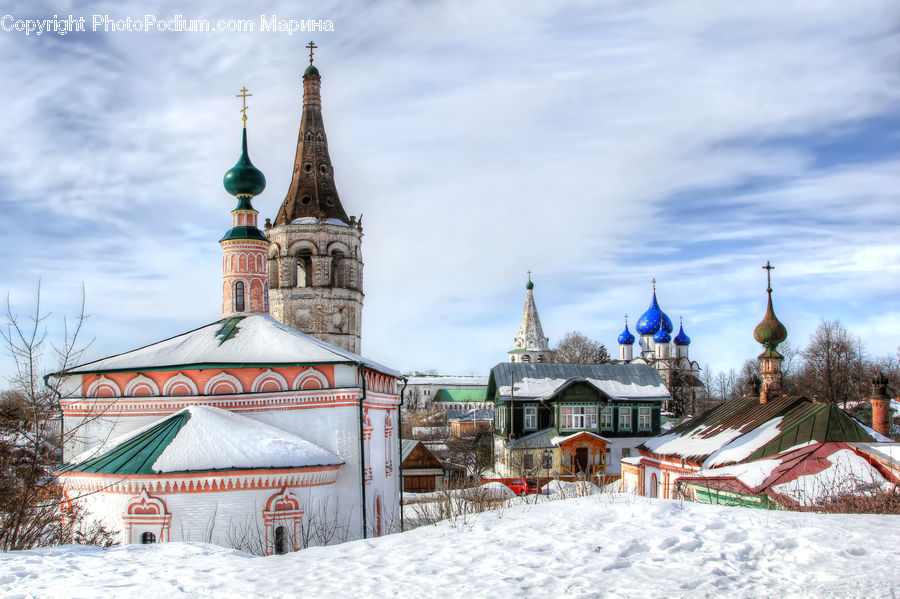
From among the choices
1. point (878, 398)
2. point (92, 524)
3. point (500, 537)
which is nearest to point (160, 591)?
point (500, 537)

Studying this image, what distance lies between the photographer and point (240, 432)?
471 inches

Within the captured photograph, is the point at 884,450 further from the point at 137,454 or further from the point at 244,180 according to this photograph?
the point at 244,180

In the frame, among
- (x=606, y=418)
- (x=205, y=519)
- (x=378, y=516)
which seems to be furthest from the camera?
(x=606, y=418)

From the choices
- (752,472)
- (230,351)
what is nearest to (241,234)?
(230,351)

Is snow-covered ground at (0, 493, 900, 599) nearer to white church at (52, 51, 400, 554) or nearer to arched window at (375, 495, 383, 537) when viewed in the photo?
white church at (52, 51, 400, 554)

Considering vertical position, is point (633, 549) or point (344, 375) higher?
point (344, 375)

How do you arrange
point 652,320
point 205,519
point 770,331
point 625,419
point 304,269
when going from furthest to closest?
point 652,320, point 304,269, point 625,419, point 770,331, point 205,519

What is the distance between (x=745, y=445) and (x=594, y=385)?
13.6 meters

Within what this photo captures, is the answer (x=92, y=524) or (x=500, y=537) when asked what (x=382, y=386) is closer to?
(x=92, y=524)

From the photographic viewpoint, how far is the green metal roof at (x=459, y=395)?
8538cm

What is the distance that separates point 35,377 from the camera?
869cm

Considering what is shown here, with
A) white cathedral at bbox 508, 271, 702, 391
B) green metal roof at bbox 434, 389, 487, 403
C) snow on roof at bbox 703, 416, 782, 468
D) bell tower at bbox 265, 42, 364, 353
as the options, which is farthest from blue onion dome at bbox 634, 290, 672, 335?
snow on roof at bbox 703, 416, 782, 468

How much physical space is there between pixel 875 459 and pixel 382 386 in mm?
9165

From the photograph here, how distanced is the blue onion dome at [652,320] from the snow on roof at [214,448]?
53.8 m
